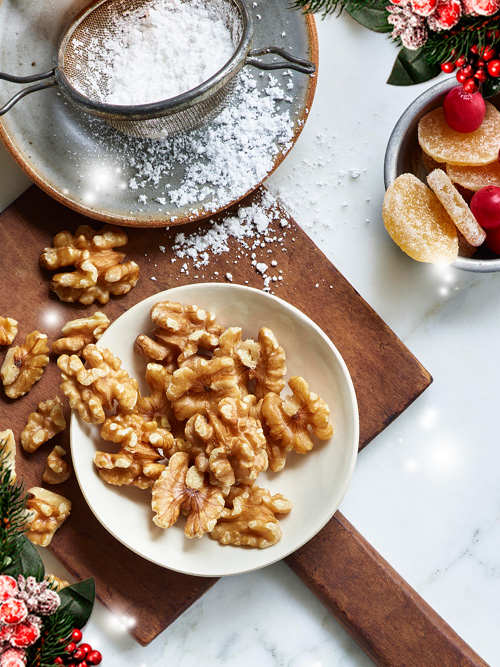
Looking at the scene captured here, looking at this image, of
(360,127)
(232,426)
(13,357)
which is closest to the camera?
(232,426)

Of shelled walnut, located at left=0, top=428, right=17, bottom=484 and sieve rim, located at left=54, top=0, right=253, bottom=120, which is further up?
sieve rim, located at left=54, top=0, right=253, bottom=120

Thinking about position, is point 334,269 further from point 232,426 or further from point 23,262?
point 23,262

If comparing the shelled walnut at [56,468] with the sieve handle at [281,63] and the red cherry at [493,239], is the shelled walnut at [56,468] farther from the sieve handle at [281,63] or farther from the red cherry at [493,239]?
the red cherry at [493,239]

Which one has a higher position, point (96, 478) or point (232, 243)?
point (232, 243)

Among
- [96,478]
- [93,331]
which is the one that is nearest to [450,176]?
[93,331]

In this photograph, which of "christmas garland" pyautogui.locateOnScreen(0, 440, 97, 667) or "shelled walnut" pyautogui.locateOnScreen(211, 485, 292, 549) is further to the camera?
"shelled walnut" pyautogui.locateOnScreen(211, 485, 292, 549)

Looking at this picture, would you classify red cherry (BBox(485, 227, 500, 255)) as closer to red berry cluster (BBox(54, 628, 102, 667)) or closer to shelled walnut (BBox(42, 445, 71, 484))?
shelled walnut (BBox(42, 445, 71, 484))

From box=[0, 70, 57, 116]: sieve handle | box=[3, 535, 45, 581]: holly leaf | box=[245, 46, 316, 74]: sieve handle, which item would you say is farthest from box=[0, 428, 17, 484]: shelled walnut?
box=[245, 46, 316, 74]: sieve handle
